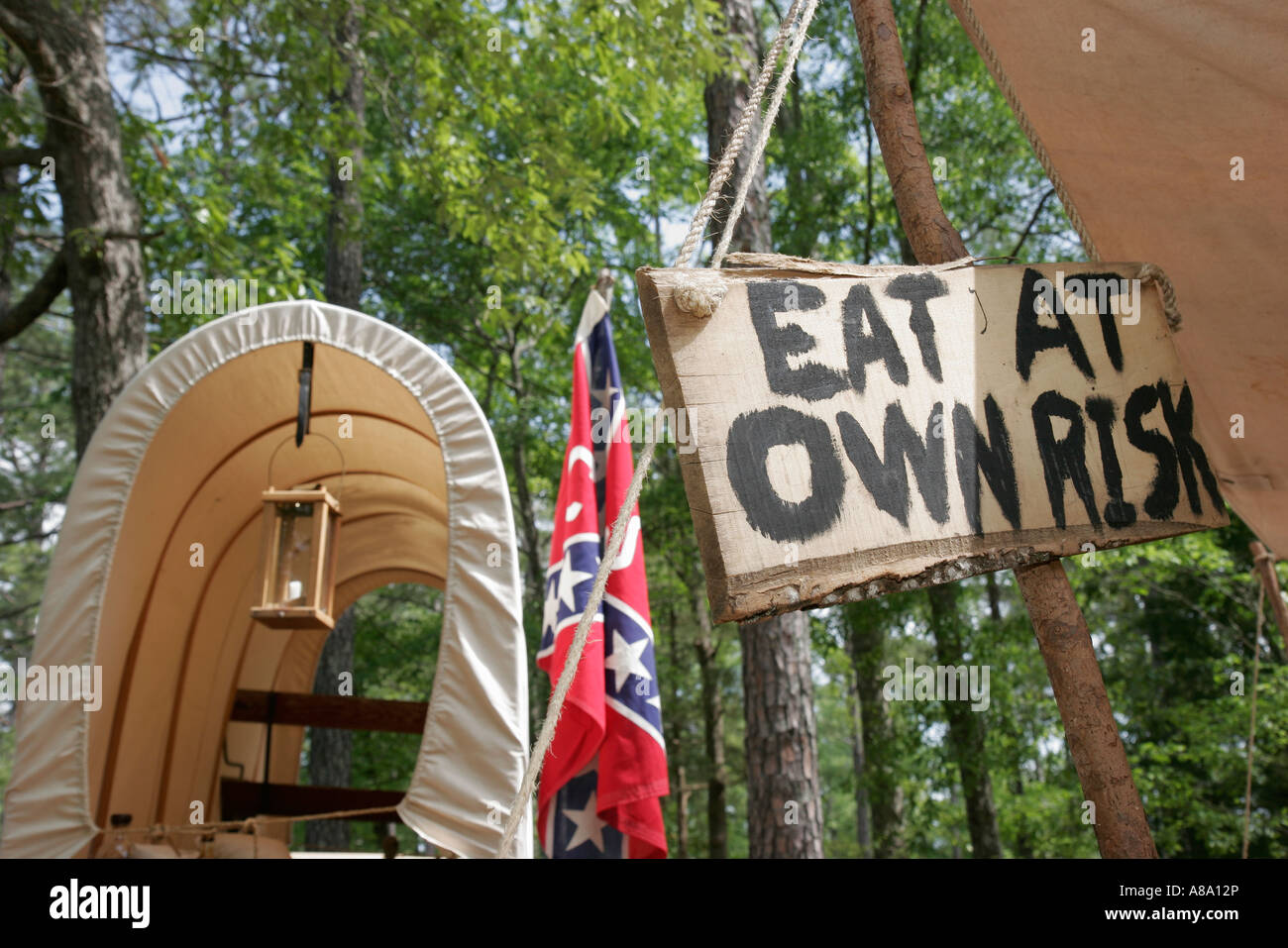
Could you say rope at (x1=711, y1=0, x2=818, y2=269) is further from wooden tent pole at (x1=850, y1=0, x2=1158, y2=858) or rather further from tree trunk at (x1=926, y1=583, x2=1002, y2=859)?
tree trunk at (x1=926, y1=583, x2=1002, y2=859)

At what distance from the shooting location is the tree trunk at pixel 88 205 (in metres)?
5.56

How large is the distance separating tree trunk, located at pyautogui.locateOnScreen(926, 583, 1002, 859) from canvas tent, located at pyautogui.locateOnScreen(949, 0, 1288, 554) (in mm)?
7965

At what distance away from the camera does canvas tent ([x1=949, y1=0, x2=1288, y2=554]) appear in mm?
1873

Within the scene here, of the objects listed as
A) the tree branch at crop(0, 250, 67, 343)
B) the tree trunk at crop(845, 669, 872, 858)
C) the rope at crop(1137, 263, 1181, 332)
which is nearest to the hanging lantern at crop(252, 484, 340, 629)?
the rope at crop(1137, 263, 1181, 332)

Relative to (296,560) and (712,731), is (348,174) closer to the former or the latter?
(296,560)

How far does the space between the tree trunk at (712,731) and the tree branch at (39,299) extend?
833 cm

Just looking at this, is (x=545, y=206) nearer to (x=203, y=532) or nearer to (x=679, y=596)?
(x=203, y=532)

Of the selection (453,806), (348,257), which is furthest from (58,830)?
(348,257)

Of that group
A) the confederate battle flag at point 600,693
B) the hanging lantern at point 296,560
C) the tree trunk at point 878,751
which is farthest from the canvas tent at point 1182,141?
the tree trunk at point 878,751

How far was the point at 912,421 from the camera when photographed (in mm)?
1504
